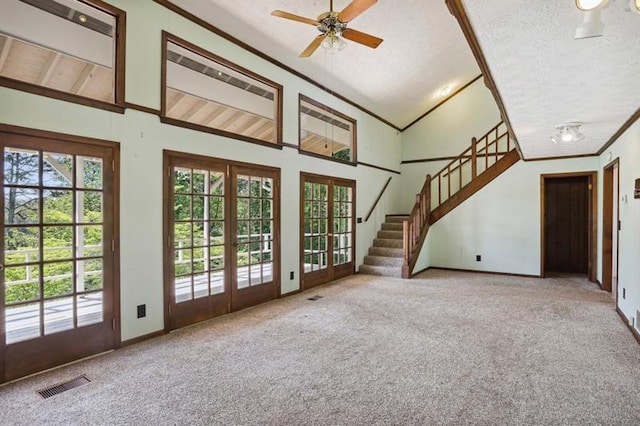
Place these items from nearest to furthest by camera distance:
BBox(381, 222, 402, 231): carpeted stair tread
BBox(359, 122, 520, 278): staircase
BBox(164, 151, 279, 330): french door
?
BBox(164, 151, 279, 330): french door → BBox(359, 122, 520, 278): staircase → BBox(381, 222, 402, 231): carpeted stair tread

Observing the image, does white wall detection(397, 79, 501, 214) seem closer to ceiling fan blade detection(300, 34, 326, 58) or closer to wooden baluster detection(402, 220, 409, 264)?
wooden baluster detection(402, 220, 409, 264)

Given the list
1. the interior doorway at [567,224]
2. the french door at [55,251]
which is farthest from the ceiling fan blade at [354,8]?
the interior doorway at [567,224]

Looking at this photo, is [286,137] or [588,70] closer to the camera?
[588,70]

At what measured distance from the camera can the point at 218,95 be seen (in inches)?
253

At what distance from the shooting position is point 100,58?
15.2 ft

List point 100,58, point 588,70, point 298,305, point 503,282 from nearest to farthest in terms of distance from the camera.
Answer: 1. point 588,70
2. point 100,58
3. point 298,305
4. point 503,282

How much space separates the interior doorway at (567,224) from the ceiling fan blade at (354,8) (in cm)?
570

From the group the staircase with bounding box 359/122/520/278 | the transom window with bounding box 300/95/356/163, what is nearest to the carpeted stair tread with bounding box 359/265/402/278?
the staircase with bounding box 359/122/520/278

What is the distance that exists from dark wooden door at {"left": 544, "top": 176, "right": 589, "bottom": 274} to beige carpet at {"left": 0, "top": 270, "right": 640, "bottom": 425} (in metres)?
3.23

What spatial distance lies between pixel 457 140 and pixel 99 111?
7.84 meters

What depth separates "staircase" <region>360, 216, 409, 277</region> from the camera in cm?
723

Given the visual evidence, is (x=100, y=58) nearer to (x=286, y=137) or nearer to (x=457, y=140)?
(x=286, y=137)

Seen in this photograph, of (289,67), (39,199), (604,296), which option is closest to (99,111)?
(39,199)

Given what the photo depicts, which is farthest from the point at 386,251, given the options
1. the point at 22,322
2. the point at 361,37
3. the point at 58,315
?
the point at 22,322
